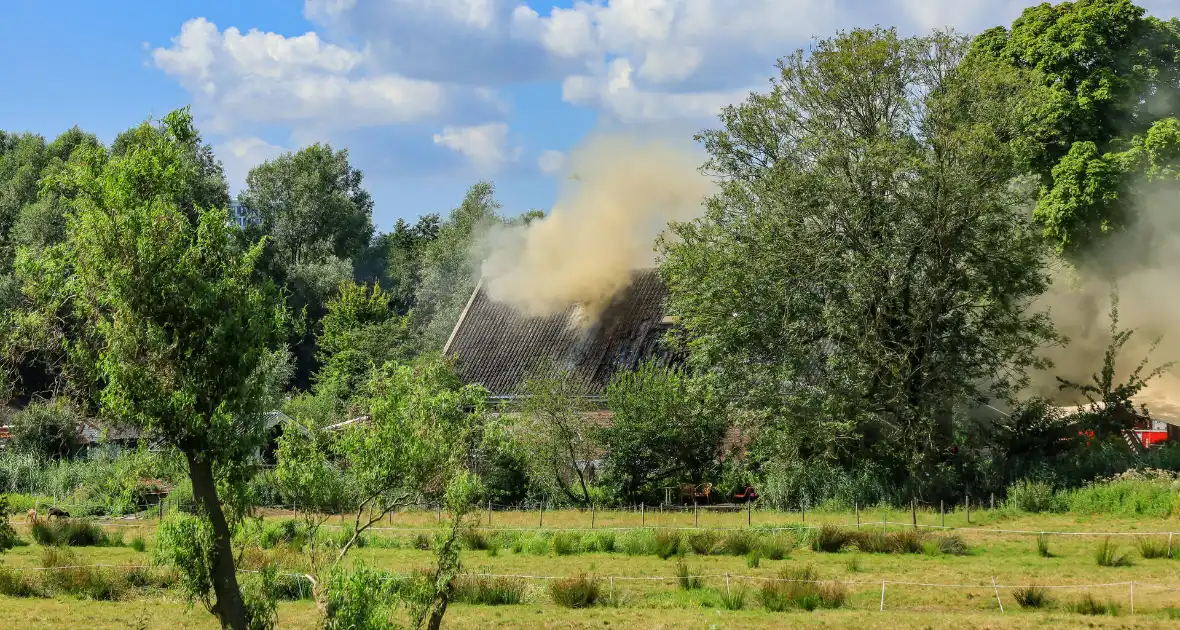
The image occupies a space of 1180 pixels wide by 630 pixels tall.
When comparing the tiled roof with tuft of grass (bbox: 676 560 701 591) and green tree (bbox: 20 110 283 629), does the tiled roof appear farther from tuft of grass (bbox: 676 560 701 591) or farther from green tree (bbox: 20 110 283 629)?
green tree (bbox: 20 110 283 629)

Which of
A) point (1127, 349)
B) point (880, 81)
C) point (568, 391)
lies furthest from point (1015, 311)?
point (1127, 349)

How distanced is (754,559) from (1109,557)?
27.5ft

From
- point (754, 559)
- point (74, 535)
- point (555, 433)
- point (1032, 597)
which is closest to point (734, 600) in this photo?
point (754, 559)

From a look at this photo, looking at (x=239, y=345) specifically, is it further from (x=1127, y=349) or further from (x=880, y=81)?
(x=1127, y=349)

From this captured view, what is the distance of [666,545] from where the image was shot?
32688mm

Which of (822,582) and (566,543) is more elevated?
(566,543)

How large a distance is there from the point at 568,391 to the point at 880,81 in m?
16.3

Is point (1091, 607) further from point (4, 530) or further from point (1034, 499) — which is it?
point (4, 530)

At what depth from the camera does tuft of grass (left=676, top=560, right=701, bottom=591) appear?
27.3 metres

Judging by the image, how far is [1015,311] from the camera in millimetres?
40062

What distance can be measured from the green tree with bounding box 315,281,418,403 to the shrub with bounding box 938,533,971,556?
38.6 meters

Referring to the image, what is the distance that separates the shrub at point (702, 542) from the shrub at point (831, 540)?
274 cm

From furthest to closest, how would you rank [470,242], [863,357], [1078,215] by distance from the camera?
1. [470,242]
2. [1078,215]
3. [863,357]

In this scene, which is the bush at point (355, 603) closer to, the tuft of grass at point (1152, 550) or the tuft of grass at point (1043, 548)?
the tuft of grass at point (1043, 548)
